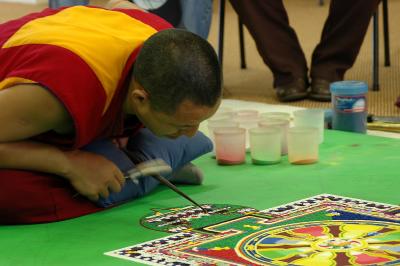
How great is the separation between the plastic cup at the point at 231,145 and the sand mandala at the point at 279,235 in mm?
438

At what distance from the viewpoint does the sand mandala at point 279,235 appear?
1.87 meters

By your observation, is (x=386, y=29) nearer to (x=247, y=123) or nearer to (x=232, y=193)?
(x=247, y=123)

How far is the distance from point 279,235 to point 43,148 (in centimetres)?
57

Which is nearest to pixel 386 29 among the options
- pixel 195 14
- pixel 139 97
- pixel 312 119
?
pixel 195 14

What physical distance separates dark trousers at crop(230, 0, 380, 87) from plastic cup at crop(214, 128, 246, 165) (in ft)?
3.53

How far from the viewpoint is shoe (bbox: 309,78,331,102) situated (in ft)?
12.1

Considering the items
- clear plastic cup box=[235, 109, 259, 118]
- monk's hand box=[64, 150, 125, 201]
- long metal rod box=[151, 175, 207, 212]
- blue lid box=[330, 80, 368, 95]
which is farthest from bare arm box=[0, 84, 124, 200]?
blue lid box=[330, 80, 368, 95]

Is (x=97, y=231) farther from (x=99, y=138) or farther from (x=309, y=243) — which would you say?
(x=309, y=243)

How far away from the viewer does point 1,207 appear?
2158 mm

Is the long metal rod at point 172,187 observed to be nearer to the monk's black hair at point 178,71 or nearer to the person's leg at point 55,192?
Result: the person's leg at point 55,192

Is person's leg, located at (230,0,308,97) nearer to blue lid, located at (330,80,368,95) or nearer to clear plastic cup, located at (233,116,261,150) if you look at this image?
blue lid, located at (330,80,368,95)

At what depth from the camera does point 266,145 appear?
2701 millimetres

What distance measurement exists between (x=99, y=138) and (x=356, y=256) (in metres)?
0.75

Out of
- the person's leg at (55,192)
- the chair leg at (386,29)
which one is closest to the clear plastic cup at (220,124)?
the person's leg at (55,192)
